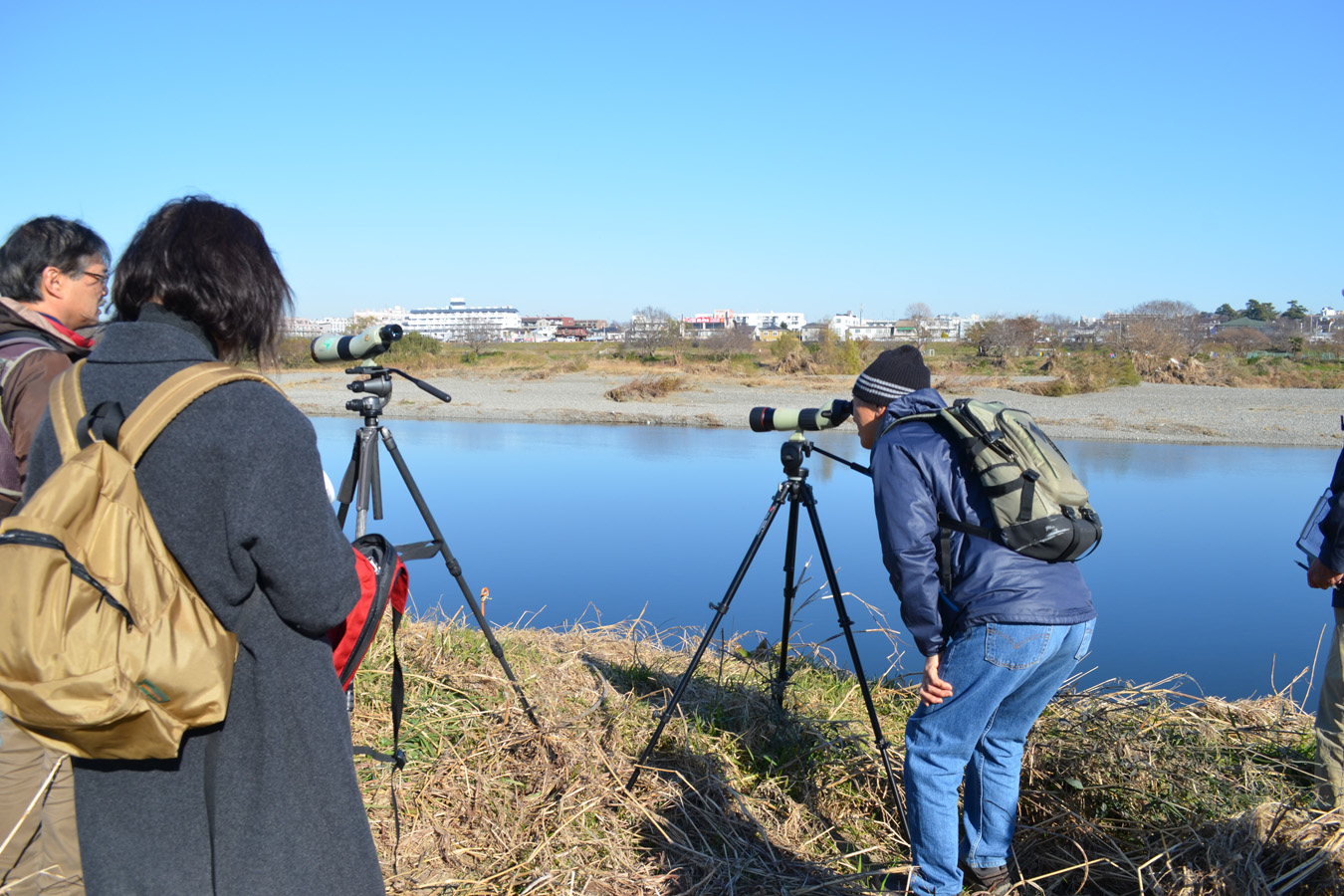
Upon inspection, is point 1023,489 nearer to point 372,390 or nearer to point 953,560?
point 953,560

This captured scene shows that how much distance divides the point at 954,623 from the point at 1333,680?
128 cm

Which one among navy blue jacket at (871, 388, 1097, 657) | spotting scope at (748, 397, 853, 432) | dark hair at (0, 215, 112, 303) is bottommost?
navy blue jacket at (871, 388, 1097, 657)

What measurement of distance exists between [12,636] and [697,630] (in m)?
3.67

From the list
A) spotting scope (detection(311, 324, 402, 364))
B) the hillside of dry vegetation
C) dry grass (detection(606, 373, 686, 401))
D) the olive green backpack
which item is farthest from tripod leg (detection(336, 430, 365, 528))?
dry grass (detection(606, 373, 686, 401))

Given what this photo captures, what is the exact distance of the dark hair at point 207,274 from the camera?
1278mm

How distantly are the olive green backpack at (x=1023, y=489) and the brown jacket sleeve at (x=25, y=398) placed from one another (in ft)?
6.57

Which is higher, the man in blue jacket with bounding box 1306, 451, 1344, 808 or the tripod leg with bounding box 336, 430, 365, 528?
the tripod leg with bounding box 336, 430, 365, 528

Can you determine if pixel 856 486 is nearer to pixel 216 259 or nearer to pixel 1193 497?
pixel 1193 497

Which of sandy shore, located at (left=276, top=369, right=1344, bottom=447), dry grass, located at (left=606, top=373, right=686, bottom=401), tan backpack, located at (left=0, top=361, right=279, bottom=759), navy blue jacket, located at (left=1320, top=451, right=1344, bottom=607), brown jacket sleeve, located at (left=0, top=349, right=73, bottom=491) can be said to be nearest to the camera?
tan backpack, located at (left=0, top=361, right=279, bottom=759)

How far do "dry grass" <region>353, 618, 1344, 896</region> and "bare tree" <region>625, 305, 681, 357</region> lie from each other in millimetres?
25987

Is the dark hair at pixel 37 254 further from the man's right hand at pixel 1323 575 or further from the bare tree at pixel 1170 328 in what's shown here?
the bare tree at pixel 1170 328

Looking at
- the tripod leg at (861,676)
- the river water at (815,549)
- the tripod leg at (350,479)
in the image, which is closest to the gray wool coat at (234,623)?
the tripod leg at (350,479)

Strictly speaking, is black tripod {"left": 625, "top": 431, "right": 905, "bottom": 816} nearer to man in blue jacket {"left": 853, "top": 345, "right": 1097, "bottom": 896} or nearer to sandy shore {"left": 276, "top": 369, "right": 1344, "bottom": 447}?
man in blue jacket {"left": 853, "top": 345, "right": 1097, "bottom": 896}

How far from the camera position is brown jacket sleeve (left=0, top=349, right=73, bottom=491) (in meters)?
1.77
